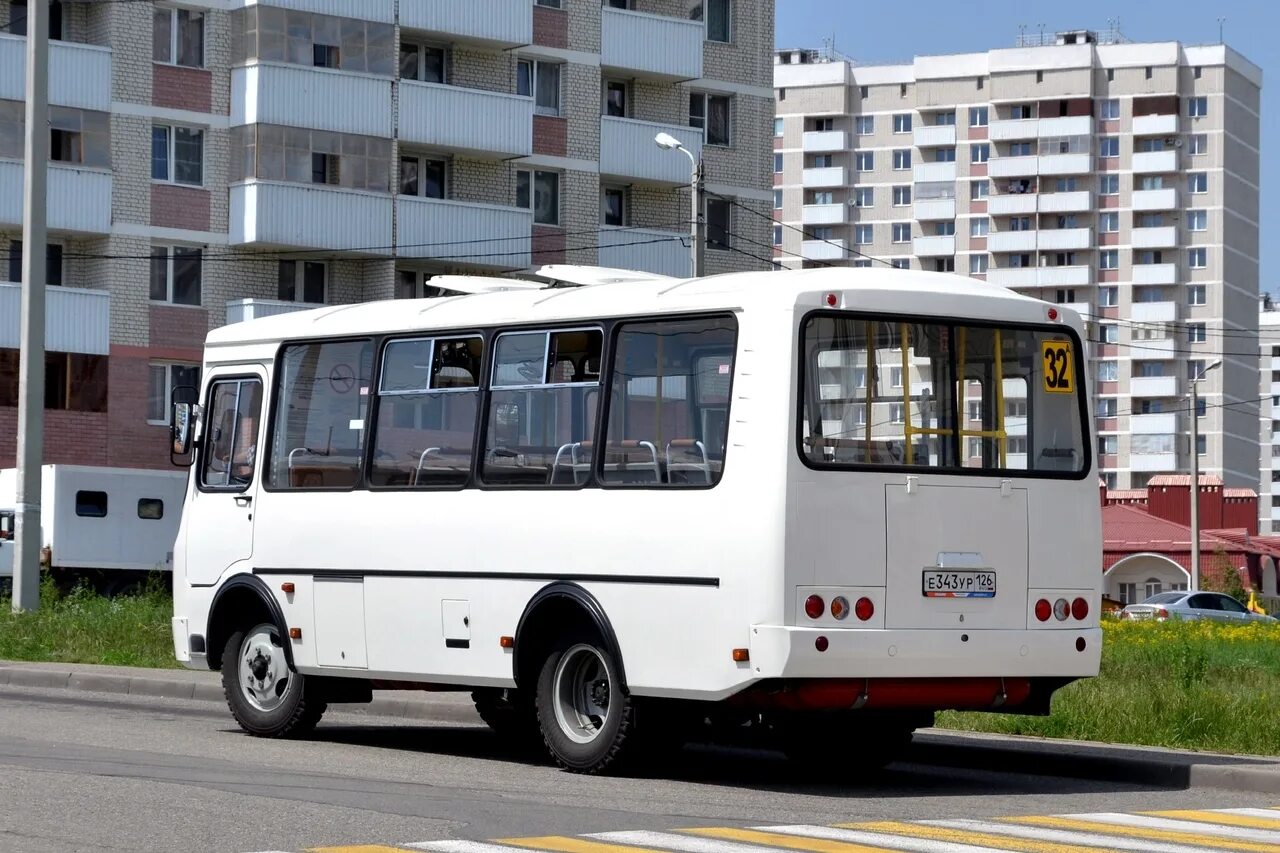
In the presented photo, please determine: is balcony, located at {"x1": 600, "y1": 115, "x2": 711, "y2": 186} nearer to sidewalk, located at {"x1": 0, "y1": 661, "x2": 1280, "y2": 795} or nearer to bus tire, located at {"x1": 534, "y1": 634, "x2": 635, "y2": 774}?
sidewalk, located at {"x1": 0, "y1": 661, "x2": 1280, "y2": 795}

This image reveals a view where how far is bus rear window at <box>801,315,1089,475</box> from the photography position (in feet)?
41.7

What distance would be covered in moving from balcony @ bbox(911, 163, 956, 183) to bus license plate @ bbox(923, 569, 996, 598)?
13019 centimetres

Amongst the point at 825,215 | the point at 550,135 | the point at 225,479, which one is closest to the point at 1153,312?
the point at 825,215

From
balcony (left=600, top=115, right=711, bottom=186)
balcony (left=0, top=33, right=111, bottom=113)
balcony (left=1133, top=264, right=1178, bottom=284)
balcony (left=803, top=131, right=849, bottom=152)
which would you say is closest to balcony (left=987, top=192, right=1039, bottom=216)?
balcony (left=1133, top=264, right=1178, bottom=284)

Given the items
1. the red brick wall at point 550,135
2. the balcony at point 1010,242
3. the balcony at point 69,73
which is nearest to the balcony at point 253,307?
the balcony at point 69,73

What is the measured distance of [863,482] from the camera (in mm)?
12680

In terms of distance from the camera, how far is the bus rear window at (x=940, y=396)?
41.7ft

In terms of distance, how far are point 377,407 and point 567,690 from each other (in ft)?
8.41

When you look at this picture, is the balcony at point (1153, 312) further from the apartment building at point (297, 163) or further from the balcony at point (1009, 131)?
the apartment building at point (297, 163)

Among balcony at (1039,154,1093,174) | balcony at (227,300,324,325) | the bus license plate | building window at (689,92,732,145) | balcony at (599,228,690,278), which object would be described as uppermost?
balcony at (1039,154,1093,174)

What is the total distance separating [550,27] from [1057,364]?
4678 cm

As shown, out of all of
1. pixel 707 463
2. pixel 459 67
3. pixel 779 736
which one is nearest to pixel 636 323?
pixel 707 463

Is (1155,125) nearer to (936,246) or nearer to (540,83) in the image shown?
(936,246)

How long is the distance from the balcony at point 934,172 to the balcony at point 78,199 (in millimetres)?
94901
